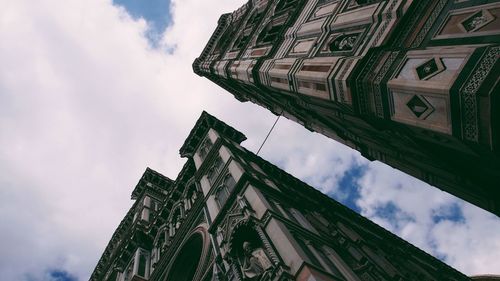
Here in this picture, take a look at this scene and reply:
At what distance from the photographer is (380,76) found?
36.7ft

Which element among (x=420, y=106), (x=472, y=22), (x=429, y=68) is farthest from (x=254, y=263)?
(x=472, y=22)

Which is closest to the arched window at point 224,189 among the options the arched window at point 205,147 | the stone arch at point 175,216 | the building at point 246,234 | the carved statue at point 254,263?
the building at point 246,234

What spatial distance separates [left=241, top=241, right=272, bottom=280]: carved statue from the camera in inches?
537

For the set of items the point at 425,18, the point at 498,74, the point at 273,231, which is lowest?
the point at 273,231

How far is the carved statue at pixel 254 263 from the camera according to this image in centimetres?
1363

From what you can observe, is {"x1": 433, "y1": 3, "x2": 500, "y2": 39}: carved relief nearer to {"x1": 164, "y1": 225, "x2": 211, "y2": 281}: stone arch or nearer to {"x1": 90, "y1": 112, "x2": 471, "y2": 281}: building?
{"x1": 90, "y1": 112, "x2": 471, "y2": 281}: building

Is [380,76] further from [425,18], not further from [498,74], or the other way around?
[498,74]

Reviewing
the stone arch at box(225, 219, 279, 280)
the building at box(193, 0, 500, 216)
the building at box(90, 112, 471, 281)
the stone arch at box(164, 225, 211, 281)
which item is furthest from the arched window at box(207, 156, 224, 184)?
the stone arch at box(225, 219, 279, 280)

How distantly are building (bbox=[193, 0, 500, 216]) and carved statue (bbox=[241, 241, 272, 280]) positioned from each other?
5.48 metres

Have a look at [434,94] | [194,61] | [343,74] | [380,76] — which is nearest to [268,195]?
[343,74]

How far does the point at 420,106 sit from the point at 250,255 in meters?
7.85

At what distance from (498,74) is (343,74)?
507 centimetres

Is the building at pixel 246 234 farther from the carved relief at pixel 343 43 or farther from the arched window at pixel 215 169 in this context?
the carved relief at pixel 343 43

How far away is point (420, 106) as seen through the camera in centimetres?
968
